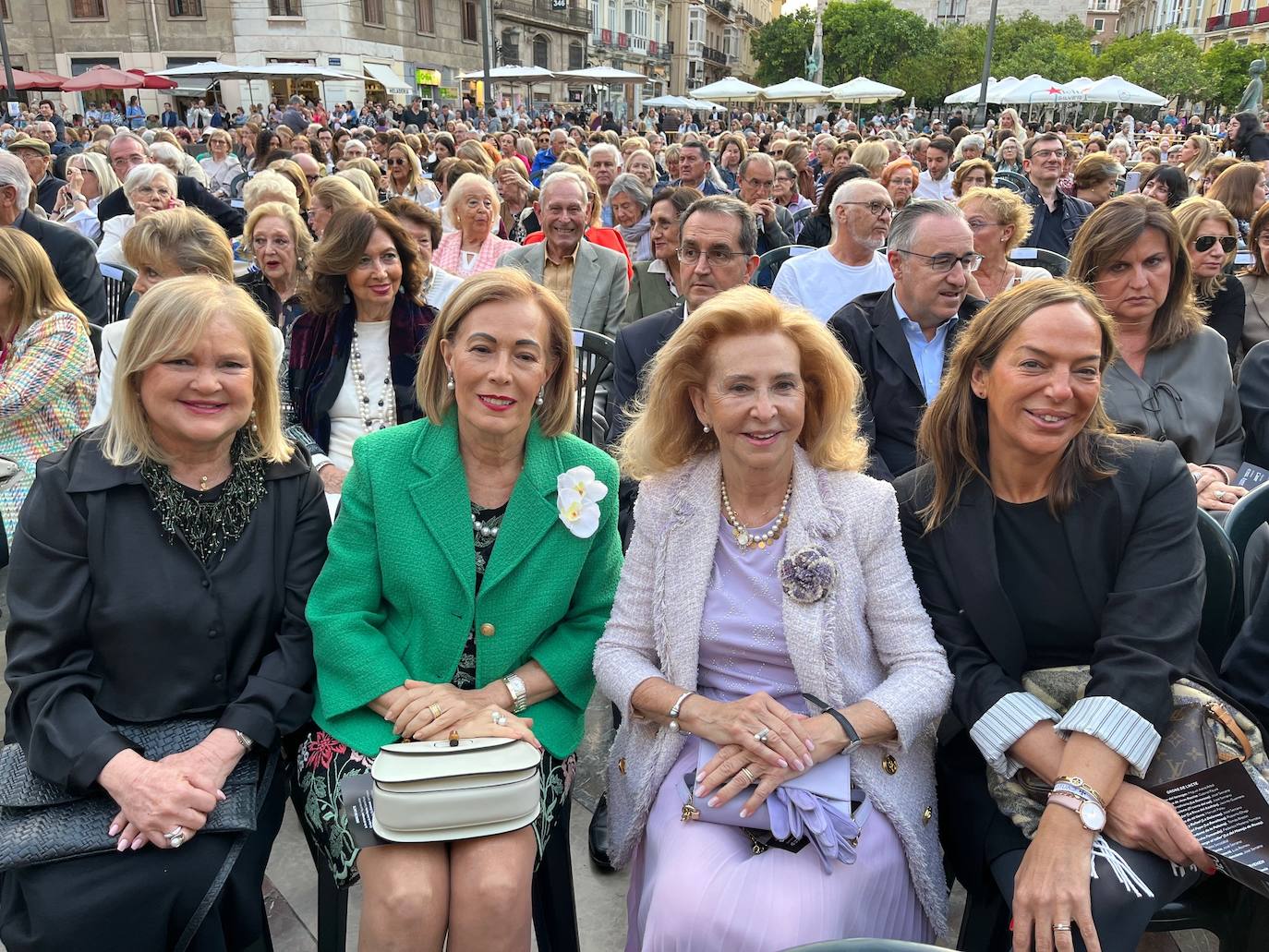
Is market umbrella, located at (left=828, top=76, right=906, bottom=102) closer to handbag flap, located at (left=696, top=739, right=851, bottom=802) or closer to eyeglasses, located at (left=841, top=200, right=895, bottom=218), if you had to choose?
eyeglasses, located at (left=841, top=200, right=895, bottom=218)

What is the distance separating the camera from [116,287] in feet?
17.4

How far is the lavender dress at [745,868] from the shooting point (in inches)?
66.7

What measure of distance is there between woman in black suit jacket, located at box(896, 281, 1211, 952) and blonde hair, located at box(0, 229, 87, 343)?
299cm

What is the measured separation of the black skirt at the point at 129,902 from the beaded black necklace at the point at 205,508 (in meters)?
0.62

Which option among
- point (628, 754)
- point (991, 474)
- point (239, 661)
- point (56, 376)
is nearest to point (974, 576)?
point (991, 474)

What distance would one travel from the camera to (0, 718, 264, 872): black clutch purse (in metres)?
1.74

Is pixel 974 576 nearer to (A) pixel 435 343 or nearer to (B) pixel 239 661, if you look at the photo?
(A) pixel 435 343

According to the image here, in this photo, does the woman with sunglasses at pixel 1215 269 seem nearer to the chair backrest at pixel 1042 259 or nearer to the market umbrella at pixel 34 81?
the chair backrest at pixel 1042 259

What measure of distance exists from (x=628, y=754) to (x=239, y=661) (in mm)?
914

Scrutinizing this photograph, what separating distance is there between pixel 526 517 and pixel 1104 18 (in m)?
106

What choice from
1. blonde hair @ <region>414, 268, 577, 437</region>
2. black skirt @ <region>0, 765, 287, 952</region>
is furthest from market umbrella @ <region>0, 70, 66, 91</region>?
black skirt @ <region>0, 765, 287, 952</region>

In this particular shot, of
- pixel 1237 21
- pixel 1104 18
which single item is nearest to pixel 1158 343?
pixel 1237 21

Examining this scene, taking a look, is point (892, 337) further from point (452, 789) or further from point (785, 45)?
point (785, 45)

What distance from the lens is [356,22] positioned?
1400 inches
